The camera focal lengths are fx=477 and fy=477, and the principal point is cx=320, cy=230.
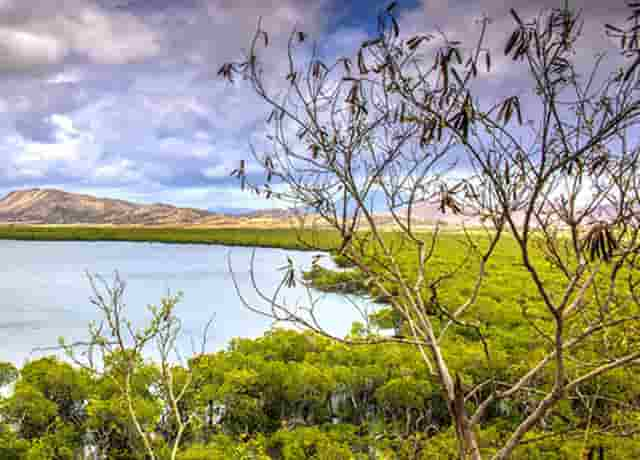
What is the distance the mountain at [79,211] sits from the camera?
14838cm

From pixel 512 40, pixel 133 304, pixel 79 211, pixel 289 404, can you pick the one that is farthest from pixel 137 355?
pixel 79 211

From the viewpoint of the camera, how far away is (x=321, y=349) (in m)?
15.4

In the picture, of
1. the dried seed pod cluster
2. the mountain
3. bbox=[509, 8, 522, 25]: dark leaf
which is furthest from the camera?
the mountain

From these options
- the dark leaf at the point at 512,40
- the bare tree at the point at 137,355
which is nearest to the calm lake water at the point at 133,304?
the bare tree at the point at 137,355

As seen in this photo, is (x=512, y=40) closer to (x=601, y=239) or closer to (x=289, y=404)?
(x=601, y=239)

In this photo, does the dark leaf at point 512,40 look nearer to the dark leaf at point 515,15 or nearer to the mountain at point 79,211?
the dark leaf at point 515,15

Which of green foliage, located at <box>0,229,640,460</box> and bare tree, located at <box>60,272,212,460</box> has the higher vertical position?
bare tree, located at <box>60,272,212,460</box>

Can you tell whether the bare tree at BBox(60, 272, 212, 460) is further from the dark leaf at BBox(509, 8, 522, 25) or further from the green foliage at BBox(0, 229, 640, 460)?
the dark leaf at BBox(509, 8, 522, 25)

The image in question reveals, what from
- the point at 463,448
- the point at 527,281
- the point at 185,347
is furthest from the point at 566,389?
the point at 527,281

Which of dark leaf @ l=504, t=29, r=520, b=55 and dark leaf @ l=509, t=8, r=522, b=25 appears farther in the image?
dark leaf @ l=504, t=29, r=520, b=55

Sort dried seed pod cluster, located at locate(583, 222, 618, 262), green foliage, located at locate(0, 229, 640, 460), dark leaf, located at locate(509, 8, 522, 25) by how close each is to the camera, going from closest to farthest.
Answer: dried seed pod cluster, located at locate(583, 222, 618, 262), dark leaf, located at locate(509, 8, 522, 25), green foliage, located at locate(0, 229, 640, 460)

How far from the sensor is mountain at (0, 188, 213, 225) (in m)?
Answer: 148

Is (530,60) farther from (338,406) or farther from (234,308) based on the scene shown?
(234,308)

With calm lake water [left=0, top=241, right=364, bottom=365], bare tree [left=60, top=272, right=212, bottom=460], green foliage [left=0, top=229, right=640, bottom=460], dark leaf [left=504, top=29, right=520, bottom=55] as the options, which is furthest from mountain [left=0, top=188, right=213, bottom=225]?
dark leaf [left=504, top=29, right=520, bottom=55]
